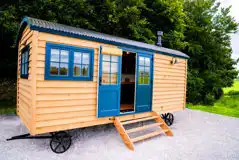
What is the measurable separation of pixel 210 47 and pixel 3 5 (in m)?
15.2

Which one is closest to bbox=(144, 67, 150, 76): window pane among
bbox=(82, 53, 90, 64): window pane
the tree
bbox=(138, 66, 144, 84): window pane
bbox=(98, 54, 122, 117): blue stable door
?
bbox=(138, 66, 144, 84): window pane

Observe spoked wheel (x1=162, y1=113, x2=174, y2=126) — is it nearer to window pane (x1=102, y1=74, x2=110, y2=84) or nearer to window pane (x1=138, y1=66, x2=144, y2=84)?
window pane (x1=138, y1=66, x2=144, y2=84)

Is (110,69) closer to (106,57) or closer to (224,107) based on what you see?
(106,57)

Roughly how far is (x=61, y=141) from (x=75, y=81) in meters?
1.41

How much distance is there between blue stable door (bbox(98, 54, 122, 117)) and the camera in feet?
13.6

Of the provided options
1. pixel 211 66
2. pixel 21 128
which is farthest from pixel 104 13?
pixel 211 66

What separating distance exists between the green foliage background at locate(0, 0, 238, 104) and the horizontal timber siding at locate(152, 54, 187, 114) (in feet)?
16.7

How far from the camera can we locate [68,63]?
142 inches

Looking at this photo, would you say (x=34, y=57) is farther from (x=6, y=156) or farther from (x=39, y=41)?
(x=6, y=156)

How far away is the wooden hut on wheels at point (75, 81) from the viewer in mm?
3305

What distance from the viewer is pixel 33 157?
11.4 feet

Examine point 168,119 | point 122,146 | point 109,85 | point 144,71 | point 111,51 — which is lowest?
point 122,146

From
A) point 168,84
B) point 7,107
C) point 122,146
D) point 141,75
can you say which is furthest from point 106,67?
point 7,107

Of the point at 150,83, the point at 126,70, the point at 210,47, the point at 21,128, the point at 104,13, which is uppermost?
the point at 104,13
